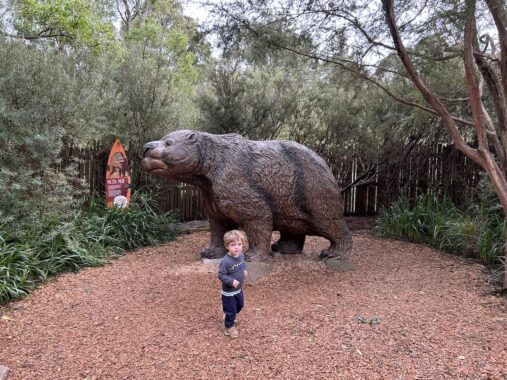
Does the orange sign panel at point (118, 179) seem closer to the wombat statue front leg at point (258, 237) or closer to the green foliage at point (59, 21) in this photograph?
the wombat statue front leg at point (258, 237)

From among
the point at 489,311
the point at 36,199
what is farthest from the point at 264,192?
the point at 36,199

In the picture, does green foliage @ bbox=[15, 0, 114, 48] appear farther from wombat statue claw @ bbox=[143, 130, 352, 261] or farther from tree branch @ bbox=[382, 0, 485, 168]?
tree branch @ bbox=[382, 0, 485, 168]

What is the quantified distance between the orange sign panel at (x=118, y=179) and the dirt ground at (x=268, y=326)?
1.80 m

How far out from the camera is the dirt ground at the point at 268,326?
8.89 ft

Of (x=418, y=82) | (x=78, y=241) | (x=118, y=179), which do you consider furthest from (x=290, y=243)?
(x=118, y=179)

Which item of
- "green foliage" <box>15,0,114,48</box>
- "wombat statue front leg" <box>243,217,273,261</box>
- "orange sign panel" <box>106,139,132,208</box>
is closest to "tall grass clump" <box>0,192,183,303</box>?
"orange sign panel" <box>106,139,132,208</box>

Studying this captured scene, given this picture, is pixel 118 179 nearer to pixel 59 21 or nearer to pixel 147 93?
pixel 147 93

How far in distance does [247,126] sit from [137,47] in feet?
8.67

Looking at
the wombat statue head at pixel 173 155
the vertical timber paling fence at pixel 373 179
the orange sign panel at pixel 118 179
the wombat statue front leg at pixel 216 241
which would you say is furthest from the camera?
the vertical timber paling fence at pixel 373 179

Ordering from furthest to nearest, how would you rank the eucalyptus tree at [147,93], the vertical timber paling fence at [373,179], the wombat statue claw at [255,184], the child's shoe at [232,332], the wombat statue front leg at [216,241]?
the eucalyptus tree at [147,93], the vertical timber paling fence at [373,179], the wombat statue front leg at [216,241], the wombat statue claw at [255,184], the child's shoe at [232,332]

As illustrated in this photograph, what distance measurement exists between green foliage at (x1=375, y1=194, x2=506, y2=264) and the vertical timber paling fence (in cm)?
55

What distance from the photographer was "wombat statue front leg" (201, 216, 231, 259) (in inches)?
195

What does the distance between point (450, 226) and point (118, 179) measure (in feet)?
18.0

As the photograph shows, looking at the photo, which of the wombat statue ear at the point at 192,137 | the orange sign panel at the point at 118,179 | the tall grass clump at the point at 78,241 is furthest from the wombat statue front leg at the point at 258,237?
the orange sign panel at the point at 118,179
